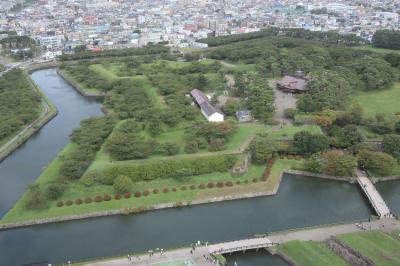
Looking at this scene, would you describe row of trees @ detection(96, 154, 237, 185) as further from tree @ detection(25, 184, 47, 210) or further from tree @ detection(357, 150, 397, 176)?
tree @ detection(357, 150, 397, 176)

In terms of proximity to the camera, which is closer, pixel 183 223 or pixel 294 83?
pixel 183 223

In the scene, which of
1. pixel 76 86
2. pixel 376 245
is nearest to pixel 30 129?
pixel 76 86

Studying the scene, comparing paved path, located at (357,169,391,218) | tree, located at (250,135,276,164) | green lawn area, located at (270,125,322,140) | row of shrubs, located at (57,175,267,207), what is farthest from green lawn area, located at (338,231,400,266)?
green lawn area, located at (270,125,322,140)

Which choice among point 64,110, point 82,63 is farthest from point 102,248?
point 82,63

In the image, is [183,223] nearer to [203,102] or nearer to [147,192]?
[147,192]

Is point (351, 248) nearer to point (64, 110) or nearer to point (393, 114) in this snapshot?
point (393, 114)

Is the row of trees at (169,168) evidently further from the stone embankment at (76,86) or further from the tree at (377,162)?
the stone embankment at (76,86)

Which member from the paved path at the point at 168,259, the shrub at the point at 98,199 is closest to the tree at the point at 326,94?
the shrub at the point at 98,199
